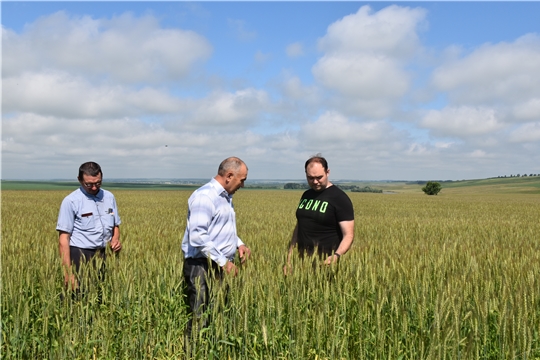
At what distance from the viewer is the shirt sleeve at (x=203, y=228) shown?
361cm

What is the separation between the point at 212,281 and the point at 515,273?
11.3 ft

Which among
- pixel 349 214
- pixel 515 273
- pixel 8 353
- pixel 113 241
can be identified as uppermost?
pixel 349 214

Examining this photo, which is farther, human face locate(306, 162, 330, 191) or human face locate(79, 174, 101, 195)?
human face locate(79, 174, 101, 195)

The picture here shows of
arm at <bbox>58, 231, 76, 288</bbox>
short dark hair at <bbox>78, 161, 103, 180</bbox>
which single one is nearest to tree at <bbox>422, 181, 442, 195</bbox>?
short dark hair at <bbox>78, 161, 103, 180</bbox>

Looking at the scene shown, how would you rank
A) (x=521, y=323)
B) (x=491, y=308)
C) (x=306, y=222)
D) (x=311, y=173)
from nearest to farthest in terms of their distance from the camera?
(x=521, y=323), (x=491, y=308), (x=311, y=173), (x=306, y=222)

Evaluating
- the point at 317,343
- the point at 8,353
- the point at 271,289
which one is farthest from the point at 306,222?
the point at 8,353

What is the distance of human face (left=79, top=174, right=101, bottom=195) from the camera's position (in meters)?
4.59

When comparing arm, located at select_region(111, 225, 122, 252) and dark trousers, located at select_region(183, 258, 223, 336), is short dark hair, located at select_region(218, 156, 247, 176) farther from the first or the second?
arm, located at select_region(111, 225, 122, 252)

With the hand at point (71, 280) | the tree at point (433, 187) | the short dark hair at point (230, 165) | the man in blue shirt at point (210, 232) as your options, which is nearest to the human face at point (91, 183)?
the hand at point (71, 280)

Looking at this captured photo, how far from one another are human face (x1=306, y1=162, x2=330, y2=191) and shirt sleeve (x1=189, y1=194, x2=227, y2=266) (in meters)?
1.25

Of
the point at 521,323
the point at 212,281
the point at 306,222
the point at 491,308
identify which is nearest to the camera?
the point at 521,323

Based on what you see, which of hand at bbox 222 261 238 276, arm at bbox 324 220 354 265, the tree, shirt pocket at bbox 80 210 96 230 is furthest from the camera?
the tree

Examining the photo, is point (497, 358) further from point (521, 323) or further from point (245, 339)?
point (245, 339)

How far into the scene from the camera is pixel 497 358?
316cm
